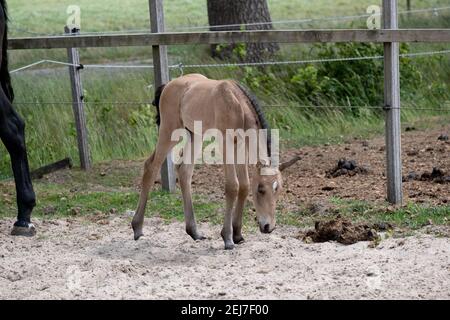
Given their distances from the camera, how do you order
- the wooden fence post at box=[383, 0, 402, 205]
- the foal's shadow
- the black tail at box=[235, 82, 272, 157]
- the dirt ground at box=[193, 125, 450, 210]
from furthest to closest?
the dirt ground at box=[193, 125, 450, 210] < the wooden fence post at box=[383, 0, 402, 205] < the foal's shadow < the black tail at box=[235, 82, 272, 157]

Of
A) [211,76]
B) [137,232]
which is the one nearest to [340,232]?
[137,232]

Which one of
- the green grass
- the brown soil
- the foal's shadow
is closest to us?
the foal's shadow

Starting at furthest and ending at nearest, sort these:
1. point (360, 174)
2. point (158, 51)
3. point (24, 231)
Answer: point (360, 174), point (158, 51), point (24, 231)

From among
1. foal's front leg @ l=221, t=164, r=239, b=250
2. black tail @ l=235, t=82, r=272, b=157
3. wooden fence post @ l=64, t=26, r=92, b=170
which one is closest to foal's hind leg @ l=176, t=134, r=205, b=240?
foal's front leg @ l=221, t=164, r=239, b=250

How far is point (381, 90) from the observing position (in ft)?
39.9

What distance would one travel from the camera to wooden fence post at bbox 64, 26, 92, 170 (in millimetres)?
10031

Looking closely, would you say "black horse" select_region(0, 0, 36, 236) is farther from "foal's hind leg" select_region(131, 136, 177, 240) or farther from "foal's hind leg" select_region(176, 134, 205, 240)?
"foal's hind leg" select_region(176, 134, 205, 240)

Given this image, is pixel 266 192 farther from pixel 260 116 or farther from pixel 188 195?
pixel 188 195

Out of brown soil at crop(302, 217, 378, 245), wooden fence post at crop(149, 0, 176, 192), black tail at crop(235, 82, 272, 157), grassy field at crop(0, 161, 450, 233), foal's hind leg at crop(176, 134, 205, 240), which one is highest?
wooden fence post at crop(149, 0, 176, 192)

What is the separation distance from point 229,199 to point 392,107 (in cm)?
181

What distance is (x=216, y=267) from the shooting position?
6445 mm

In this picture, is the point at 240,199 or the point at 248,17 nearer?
the point at 240,199

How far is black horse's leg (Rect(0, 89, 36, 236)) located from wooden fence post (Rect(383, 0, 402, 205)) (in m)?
2.89

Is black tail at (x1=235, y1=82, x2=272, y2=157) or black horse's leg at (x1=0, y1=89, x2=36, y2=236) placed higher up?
black tail at (x1=235, y1=82, x2=272, y2=157)
